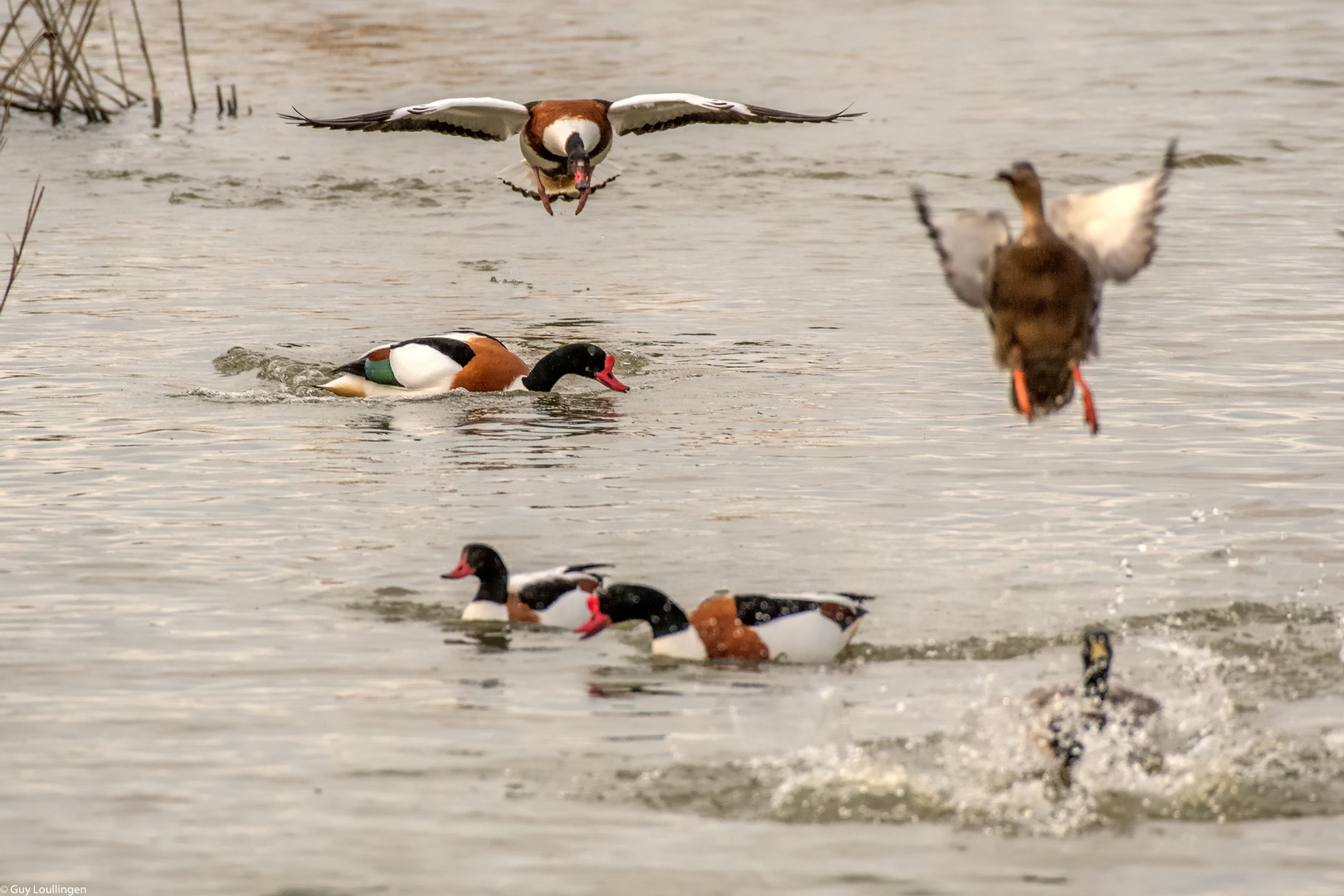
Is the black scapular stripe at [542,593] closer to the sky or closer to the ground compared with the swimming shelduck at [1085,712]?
closer to the ground

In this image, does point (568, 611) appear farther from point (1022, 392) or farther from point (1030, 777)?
point (1022, 392)

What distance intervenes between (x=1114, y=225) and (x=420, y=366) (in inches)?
317

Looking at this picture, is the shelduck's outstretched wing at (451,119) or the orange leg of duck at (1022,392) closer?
the orange leg of duck at (1022,392)

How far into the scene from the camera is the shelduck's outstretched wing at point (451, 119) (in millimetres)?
12109

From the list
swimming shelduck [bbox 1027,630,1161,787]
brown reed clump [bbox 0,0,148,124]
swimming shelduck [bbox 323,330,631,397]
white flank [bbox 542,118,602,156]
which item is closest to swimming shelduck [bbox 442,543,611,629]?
swimming shelduck [bbox 1027,630,1161,787]

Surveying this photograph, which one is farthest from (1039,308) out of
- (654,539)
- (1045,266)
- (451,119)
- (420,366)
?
(451,119)

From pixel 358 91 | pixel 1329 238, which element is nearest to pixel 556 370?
pixel 1329 238

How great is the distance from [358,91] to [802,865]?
81.2ft

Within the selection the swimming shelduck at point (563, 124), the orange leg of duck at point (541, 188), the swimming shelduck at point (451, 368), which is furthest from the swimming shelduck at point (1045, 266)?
the orange leg of duck at point (541, 188)

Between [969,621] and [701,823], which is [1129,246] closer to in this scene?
[701,823]

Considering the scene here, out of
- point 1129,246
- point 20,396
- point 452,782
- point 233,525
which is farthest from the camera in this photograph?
point 20,396

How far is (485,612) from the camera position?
828 centimetres

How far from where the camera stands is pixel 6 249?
19.1 metres

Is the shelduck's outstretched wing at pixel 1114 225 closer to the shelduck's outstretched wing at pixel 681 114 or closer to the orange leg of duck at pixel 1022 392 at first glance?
the orange leg of duck at pixel 1022 392
